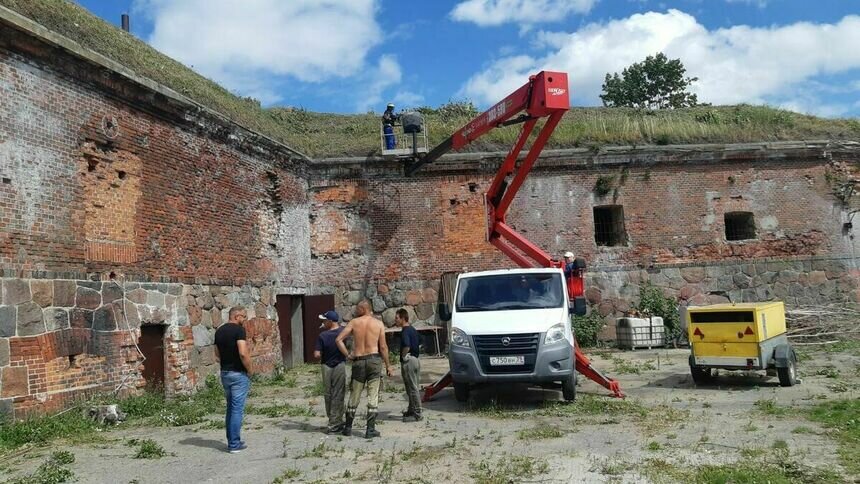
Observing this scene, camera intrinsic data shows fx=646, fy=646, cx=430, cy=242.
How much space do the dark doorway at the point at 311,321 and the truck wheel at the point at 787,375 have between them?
10.6 meters

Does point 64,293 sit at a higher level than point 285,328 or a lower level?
higher

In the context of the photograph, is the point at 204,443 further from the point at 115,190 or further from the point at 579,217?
the point at 579,217

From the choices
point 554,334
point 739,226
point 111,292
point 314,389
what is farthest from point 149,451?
point 739,226

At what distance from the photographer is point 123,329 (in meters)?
10.6

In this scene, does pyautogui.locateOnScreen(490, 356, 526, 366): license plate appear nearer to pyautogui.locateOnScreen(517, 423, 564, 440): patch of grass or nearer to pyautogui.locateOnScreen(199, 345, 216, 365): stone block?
pyautogui.locateOnScreen(517, 423, 564, 440): patch of grass

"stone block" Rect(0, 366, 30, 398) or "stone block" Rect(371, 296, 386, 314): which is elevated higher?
"stone block" Rect(371, 296, 386, 314)

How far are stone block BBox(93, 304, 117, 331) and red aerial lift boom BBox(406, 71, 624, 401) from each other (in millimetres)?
5244

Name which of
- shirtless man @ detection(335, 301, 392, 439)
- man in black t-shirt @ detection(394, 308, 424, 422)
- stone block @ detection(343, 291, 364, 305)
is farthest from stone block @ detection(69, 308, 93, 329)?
stone block @ detection(343, 291, 364, 305)

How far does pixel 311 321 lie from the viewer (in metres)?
17.0

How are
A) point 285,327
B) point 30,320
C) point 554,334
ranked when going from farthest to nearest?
1. point 285,327
2. point 554,334
3. point 30,320

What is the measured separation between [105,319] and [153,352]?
141 centimetres

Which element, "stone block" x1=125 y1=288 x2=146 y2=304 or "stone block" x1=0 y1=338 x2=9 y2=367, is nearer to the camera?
"stone block" x1=0 y1=338 x2=9 y2=367

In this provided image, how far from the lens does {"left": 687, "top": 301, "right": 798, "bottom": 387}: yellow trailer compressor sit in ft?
34.4

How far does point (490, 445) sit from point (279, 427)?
3.26 m
